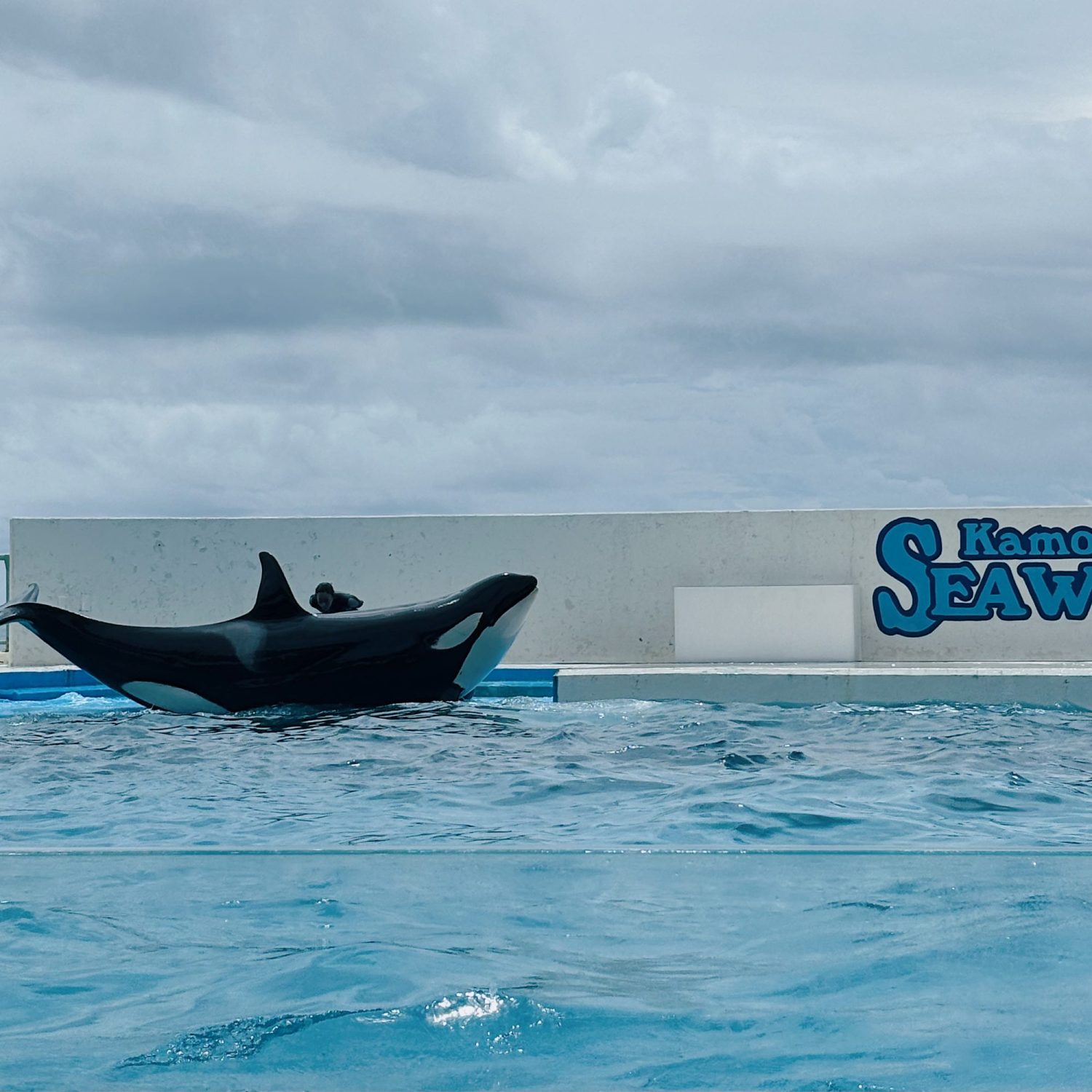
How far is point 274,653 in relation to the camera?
9188 mm

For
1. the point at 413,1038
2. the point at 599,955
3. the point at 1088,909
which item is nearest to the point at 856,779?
the point at 1088,909

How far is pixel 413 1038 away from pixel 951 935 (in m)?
1.46

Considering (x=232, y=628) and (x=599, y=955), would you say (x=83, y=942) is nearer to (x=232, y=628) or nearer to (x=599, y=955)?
(x=599, y=955)

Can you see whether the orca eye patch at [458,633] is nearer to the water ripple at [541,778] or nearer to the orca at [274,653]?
the orca at [274,653]

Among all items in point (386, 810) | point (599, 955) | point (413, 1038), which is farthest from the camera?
point (386, 810)

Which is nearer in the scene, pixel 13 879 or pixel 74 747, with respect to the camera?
pixel 13 879

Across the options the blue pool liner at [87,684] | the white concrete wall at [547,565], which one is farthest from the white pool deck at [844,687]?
the white concrete wall at [547,565]

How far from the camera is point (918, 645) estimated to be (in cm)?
1441

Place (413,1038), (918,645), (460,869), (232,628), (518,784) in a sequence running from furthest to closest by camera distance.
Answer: (918,645), (232,628), (518,784), (460,869), (413,1038)

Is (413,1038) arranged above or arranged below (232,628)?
below

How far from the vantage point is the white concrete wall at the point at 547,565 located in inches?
567

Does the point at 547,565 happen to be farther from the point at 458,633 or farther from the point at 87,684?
the point at 458,633

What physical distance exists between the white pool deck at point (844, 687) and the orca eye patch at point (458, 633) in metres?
2.22

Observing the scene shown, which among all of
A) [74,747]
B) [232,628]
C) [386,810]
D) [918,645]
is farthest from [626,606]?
[386,810]
